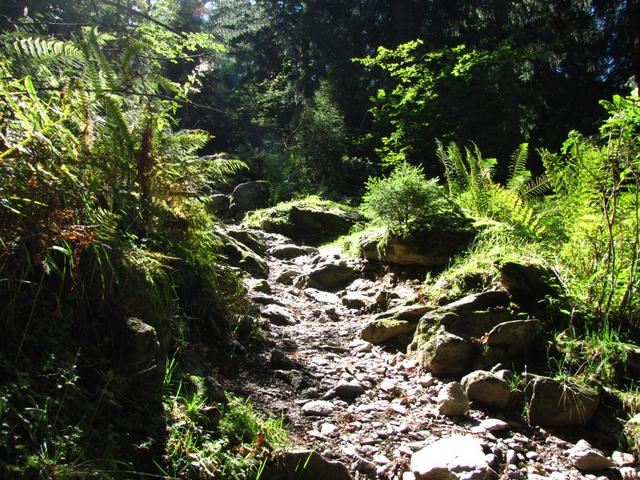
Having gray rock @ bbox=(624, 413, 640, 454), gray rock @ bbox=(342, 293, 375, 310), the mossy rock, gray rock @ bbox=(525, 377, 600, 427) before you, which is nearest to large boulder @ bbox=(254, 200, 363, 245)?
the mossy rock

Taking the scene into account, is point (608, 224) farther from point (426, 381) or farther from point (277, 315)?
point (277, 315)

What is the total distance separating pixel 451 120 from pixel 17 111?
10376 millimetres

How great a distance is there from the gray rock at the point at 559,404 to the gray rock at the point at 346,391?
1073 mm

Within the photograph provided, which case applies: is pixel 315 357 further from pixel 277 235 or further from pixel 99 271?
pixel 277 235

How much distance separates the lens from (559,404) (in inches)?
109

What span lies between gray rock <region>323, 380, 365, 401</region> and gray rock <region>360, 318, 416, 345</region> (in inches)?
35.6

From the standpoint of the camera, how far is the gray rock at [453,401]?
288 cm

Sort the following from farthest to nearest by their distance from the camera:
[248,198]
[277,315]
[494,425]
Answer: [248,198], [277,315], [494,425]

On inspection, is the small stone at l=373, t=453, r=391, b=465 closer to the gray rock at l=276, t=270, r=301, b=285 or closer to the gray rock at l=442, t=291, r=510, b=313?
the gray rock at l=442, t=291, r=510, b=313

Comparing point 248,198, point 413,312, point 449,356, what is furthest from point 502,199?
point 248,198

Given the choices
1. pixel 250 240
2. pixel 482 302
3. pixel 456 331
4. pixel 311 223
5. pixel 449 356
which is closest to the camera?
pixel 449 356

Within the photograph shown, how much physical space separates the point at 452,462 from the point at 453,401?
0.67 meters

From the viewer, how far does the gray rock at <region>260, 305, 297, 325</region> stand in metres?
4.34

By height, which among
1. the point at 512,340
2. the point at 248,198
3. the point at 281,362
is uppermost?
the point at 248,198
